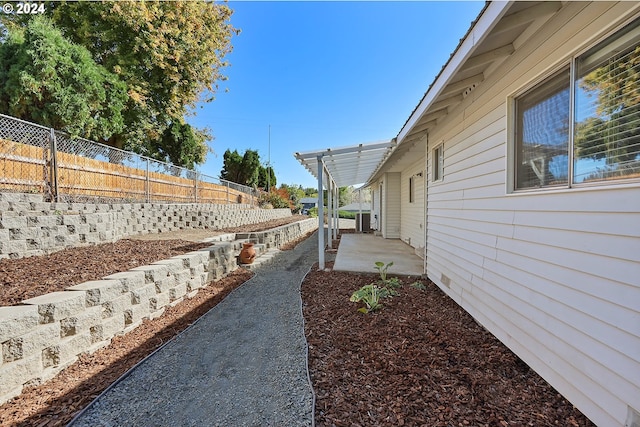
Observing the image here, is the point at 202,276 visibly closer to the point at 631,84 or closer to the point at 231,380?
the point at 231,380

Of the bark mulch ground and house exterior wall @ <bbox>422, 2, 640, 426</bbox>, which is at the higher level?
house exterior wall @ <bbox>422, 2, 640, 426</bbox>

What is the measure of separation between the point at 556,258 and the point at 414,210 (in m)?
6.51

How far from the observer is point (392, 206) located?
36.1 ft

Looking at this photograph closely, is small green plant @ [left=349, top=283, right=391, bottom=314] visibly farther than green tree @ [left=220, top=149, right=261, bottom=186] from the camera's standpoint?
No

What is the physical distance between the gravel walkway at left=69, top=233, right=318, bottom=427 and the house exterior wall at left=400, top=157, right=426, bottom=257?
4.84m

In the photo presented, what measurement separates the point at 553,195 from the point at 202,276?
15.9 ft

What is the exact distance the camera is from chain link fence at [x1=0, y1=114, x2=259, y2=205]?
16.1 ft

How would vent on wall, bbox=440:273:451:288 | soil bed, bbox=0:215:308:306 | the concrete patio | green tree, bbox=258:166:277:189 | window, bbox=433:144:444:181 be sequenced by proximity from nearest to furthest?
soil bed, bbox=0:215:308:306, vent on wall, bbox=440:273:451:288, window, bbox=433:144:444:181, the concrete patio, green tree, bbox=258:166:277:189

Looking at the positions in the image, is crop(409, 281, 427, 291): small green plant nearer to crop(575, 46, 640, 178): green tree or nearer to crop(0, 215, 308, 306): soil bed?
crop(575, 46, 640, 178): green tree

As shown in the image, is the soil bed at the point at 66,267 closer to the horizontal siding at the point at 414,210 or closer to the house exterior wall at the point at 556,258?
the house exterior wall at the point at 556,258

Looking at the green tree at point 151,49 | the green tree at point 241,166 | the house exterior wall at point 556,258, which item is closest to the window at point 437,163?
the house exterior wall at point 556,258

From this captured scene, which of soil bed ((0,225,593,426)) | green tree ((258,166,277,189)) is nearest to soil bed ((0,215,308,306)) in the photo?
soil bed ((0,225,593,426))

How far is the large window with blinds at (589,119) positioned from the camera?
165 cm

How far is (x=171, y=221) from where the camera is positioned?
841 cm
